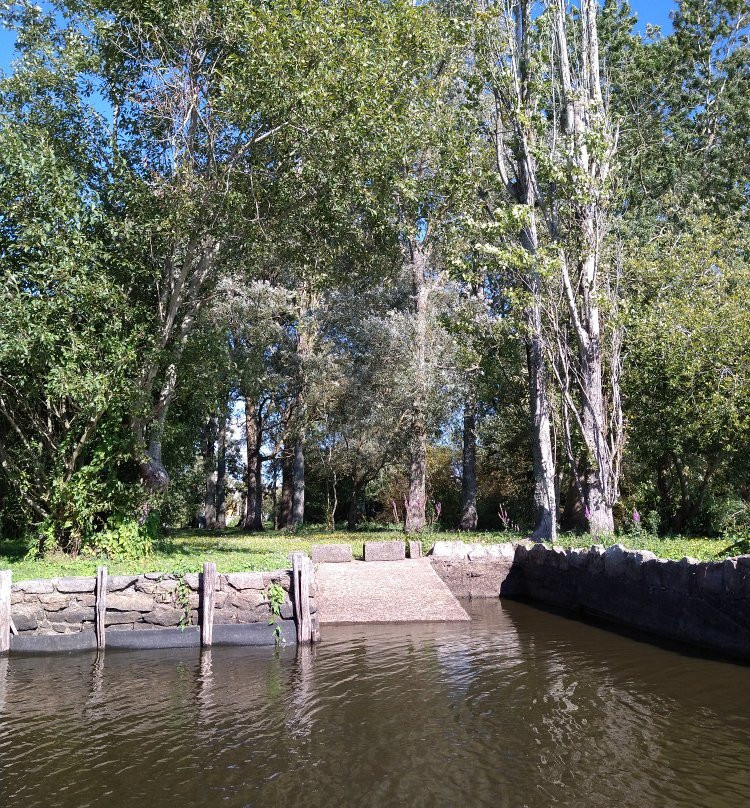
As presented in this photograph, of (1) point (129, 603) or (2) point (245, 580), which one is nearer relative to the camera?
(1) point (129, 603)

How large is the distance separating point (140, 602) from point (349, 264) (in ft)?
34.0

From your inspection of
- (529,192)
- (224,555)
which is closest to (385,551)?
(224,555)

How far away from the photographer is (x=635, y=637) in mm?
10008

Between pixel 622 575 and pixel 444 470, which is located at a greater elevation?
pixel 444 470

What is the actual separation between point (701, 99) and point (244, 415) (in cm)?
2358

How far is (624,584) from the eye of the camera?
35.5 feet

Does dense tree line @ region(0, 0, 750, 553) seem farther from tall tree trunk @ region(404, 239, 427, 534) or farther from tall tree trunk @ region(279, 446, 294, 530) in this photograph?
tall tree trunk @ region(279, 446, 294, 530)

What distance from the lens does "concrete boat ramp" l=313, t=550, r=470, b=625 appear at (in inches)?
474

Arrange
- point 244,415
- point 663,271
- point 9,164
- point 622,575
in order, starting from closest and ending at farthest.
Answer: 1. point 622,575
2. point 9,164
3. point 663,271
4. point 244,415

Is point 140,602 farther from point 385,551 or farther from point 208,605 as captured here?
point 385,551

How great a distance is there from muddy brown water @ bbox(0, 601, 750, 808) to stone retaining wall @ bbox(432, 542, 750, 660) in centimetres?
52

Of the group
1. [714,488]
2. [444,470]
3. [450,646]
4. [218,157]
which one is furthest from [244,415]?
[450,646]

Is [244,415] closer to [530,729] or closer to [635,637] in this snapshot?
[635,637]

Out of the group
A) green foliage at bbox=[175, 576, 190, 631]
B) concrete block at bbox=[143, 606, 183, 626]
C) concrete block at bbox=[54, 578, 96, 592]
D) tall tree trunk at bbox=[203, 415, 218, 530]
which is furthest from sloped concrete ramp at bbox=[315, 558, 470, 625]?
tall tree trunk at bbox=[203, 415, 218, 530]
